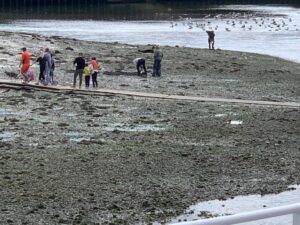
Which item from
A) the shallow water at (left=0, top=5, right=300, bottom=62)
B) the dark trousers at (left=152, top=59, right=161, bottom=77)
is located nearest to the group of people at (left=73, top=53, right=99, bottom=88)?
the dark trousers at (left=152, top=59, right=161, bottom=77)

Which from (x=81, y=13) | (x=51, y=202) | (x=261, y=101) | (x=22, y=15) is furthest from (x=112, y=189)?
(x=81, y=13)

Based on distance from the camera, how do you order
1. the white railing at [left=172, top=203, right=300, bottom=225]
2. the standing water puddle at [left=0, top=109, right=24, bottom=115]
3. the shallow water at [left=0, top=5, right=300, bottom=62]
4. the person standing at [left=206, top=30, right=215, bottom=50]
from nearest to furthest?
the white railing at [left=172, top=203, right=300, bottom=225], the standing water puddle at [left=0, top=109, right=24, bottom=115], the person standing at [left=206, top=30, right=215, bottom=50], the shallow water at [left=0, top=5, right=300, bottom=62]

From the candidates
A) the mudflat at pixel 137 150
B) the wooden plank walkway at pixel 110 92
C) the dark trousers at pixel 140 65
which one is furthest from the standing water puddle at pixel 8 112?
the dark trousers at pixel 140 65

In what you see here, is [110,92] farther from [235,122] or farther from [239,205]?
[239,205]

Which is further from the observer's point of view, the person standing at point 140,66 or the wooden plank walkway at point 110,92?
the person standing at point 140,66

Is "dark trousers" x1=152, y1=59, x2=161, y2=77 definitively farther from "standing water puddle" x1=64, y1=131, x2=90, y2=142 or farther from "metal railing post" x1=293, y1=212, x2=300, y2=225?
"metal railing post" x1=293, y1=212, x2=300, y2=225

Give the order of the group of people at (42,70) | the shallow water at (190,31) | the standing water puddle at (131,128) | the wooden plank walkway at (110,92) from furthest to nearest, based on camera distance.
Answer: the shallow water at (190,31) < the group of people at (42,70) < the wooden plank walkway at (110,92) < the standing water puddle at (131,128)

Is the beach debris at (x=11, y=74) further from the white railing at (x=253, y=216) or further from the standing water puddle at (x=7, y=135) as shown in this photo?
the white railing at (x=253, y=216)

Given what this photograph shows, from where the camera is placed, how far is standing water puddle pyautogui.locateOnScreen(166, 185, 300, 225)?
1459cm

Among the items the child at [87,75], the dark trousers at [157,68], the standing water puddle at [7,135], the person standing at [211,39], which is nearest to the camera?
the standing water puddle at [7,135]

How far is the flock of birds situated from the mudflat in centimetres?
5246

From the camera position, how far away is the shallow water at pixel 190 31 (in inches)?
2554

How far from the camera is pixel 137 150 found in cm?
2002

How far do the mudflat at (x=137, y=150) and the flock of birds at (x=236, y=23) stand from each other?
52.5m
